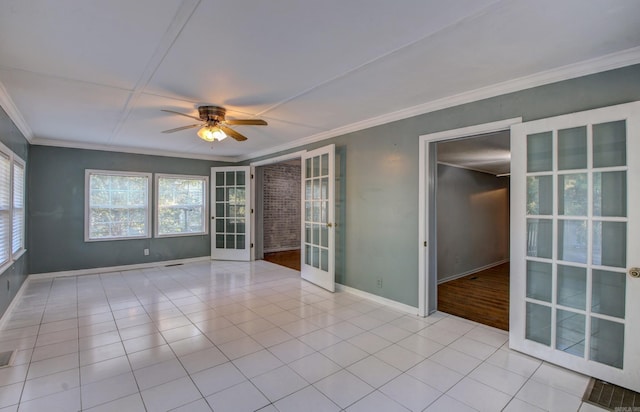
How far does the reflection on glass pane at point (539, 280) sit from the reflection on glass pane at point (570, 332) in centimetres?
16

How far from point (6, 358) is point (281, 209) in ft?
21.4

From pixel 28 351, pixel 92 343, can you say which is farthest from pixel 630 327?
pixel 28 351

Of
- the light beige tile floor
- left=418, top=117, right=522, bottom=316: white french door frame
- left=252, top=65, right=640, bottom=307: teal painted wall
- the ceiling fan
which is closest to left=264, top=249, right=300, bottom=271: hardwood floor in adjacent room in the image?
left=252, top=65, right=640, bottom=307: teal painted wall

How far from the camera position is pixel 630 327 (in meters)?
2.09

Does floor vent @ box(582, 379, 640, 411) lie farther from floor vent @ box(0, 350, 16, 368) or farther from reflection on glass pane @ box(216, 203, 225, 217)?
reflection on glass pane @ box(216, 203, 225, 217)

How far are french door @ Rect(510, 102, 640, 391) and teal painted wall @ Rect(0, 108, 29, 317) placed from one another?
5211 millimetres

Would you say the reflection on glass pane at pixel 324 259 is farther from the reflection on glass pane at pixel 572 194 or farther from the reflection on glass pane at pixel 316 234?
the reflection on glass pane at pixel 572 194

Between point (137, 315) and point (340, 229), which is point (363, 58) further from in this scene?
point (137, 315)

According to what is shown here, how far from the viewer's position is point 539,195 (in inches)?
101

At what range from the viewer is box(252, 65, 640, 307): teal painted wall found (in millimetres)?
2396

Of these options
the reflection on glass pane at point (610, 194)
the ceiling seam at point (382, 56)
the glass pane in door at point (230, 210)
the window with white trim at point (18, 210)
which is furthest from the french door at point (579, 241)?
the window with white trim at point (18, 210)

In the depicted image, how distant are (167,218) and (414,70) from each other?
19.1 ft

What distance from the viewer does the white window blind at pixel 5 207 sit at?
3240 mm

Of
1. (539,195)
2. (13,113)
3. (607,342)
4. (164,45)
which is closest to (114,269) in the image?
(13,113)
